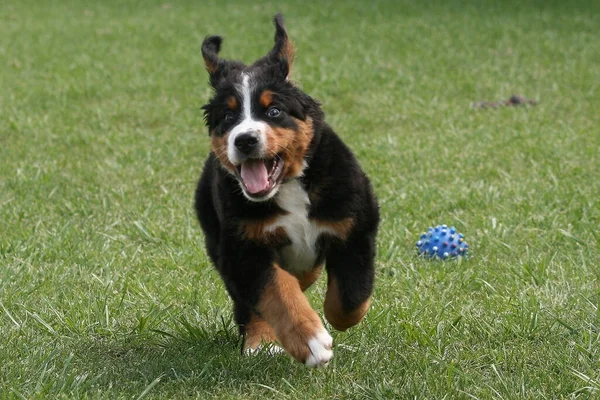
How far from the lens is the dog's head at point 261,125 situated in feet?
12.1

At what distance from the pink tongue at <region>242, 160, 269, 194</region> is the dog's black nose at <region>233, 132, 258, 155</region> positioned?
0.11 meters

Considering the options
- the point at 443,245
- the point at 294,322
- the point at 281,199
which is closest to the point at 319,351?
the point at 294,322

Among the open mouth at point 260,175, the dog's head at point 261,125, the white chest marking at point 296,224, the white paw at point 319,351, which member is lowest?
the white paw at point 319,351

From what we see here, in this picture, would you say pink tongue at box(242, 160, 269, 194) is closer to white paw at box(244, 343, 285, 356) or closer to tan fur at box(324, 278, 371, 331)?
tan fur at box(324, 278, 371, 331)

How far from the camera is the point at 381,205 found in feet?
20.9

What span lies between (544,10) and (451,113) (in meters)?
6.70

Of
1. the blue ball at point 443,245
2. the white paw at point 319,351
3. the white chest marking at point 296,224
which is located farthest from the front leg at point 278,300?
the blue ball at point 443,245

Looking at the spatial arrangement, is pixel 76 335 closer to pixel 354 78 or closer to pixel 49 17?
pixel 354 78

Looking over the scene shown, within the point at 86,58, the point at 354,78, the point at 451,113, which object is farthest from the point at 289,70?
the point at 86,58

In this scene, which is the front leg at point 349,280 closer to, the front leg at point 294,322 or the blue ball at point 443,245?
the front leg at point 294,322

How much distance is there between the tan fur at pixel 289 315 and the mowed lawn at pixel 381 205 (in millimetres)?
190

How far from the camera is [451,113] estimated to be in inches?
370

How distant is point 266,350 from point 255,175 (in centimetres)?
69

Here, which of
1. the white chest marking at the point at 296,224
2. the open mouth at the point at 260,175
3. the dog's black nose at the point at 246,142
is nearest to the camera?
the dog's black nose at the point at 246,142
